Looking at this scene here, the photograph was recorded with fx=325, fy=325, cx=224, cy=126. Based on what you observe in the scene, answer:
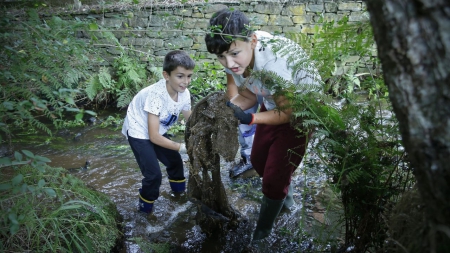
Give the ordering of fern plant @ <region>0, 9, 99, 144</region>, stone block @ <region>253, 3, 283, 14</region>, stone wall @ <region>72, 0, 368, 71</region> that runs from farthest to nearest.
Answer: stone block @ <region>253, 3, 283, 14</region>, stone wall @ <region>72, 0, 368, 71</region>, fern plant @ <region>0, 9, 99, 144</region>

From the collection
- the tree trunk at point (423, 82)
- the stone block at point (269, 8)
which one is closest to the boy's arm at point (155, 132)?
the tree trunk at point (423, 82)

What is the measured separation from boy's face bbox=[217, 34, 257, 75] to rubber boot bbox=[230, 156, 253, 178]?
79.0 inches

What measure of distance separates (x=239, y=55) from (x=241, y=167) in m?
2.15

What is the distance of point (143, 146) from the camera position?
3.29 metres

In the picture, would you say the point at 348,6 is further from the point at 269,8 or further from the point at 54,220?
the point at 54,220

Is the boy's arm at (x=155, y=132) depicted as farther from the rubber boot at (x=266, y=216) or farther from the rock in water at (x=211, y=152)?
the rubber boot at (x=266, y=216)

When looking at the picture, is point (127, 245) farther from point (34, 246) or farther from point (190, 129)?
point (190, 129)

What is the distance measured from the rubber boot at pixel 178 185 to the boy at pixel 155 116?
451mm

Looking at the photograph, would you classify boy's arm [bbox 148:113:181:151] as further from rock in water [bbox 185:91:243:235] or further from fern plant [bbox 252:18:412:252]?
fern plant [bbox 252:18:412:252]

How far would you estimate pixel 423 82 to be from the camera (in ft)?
3.01

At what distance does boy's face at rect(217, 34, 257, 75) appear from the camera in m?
2.45

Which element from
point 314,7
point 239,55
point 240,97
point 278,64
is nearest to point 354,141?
point 278,64

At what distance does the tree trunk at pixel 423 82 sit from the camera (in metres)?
0.86

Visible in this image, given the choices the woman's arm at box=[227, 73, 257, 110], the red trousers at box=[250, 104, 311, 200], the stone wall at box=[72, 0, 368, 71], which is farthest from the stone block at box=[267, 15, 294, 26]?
the red trousers at box=[250, 104, 311, 200]
